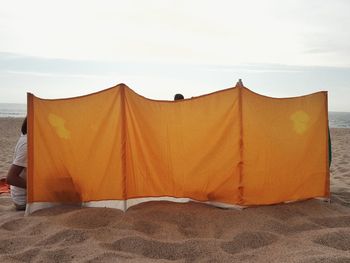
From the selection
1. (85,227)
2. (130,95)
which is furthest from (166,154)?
(85,227)

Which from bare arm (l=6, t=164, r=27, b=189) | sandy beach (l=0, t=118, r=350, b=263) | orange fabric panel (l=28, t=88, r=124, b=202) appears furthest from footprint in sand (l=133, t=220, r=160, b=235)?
bare arm (l=6, t=164, r=27, b=189)

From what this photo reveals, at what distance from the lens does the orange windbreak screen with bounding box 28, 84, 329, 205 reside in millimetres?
5398

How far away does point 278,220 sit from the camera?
5043 mm

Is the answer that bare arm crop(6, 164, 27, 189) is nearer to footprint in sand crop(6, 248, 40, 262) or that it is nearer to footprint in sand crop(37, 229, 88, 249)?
footprint in sand crop(37, 229, 88, 249)

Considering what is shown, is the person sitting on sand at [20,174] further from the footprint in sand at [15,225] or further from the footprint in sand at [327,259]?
the footprint in sand at [327,259]

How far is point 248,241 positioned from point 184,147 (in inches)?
64.8

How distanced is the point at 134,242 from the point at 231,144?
1861 millimetres

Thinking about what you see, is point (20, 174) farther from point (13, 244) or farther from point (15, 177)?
point (13, 244)

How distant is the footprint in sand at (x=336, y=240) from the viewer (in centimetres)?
413

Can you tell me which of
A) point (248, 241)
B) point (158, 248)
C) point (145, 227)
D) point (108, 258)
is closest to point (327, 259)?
point (248, 241)

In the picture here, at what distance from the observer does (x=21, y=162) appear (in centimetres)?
566

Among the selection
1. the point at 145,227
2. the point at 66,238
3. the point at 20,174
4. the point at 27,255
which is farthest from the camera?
the point at 20,174

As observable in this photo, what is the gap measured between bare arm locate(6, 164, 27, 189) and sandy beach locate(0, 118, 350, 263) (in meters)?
0.40

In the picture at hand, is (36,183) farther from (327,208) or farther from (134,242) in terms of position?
(327,208)
